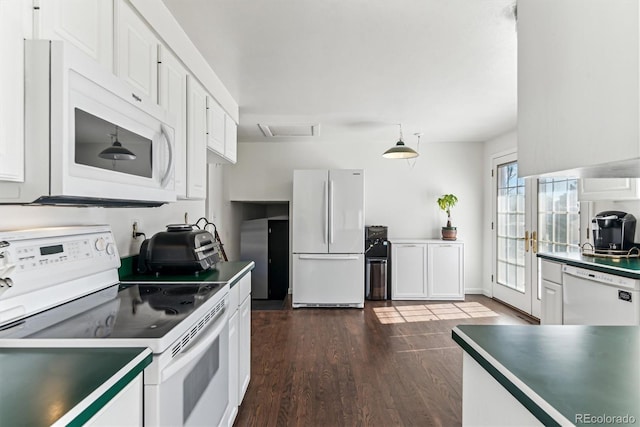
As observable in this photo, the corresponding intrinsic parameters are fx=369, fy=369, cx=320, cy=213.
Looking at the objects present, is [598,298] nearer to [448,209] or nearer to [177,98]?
[177,98]

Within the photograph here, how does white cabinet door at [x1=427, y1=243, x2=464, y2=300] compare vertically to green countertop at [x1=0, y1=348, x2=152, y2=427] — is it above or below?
below

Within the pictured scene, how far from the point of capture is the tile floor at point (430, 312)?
4.32 m

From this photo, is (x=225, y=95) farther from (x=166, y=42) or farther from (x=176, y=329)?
(x=176, y=329)

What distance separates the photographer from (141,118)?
1494mm

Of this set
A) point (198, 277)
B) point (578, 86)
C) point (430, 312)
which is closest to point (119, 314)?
point (198, 277)

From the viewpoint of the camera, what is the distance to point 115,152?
4.41 ft

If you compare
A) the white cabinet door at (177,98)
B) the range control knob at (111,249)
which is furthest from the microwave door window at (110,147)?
Answer: the range control knob at (111,249)

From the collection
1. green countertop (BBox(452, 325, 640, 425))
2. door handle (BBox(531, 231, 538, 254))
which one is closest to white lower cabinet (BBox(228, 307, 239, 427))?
green countertop (BBox(452, 325, 640, 425))

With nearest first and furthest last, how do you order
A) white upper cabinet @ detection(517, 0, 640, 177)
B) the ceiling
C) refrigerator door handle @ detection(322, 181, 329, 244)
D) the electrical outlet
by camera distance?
white upper cabinet @ detection(517, 0, 640, 177) → the ceiling → the electrical outlet → refrigerator door handle @ detection(322, 181, 329, 244)

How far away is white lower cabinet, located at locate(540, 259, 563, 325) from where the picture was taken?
2.88 m

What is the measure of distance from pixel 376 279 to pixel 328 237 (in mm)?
954

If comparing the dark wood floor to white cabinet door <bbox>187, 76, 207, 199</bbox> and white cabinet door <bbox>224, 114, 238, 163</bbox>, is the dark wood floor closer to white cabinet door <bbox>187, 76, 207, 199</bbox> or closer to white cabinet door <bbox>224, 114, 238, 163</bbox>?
white cabinet door <bbox>187, 76, 207, 199</bbox>

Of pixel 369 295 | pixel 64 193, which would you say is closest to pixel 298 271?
pixel 369 295

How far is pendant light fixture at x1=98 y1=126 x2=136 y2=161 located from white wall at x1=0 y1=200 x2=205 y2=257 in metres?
0.42
